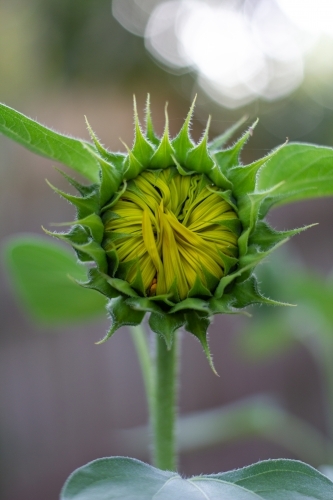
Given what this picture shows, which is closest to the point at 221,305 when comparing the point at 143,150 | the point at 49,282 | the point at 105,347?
the point at 143,150

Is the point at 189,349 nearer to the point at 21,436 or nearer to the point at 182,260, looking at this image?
the point at 21,436

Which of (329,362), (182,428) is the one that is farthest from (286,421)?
(182,428)

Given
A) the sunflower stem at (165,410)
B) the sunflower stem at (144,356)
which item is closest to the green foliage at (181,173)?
the sunflower stem at (165,410)

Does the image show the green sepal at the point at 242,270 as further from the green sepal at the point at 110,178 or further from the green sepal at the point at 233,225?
the green sepal at the point at 110,178

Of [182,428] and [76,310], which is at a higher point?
[76,310]

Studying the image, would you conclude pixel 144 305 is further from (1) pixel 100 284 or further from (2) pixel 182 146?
(2) pixel 182 146

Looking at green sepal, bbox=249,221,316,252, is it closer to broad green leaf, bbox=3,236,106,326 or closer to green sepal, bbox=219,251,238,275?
green sepal, bbox=219,251,238,275
